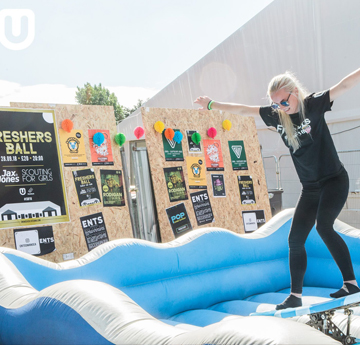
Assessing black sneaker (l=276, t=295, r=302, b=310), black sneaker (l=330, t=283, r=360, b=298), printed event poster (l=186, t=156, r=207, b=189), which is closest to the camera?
black sneaker (l=330, t=283, r=360, b=298)

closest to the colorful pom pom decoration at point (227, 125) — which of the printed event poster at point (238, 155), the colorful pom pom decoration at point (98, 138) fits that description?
the printed event poster at point (238, 155)

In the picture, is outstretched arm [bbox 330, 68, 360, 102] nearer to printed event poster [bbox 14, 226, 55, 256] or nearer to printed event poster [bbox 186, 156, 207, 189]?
printed event poster [bbox 186, 156, 207, 189]

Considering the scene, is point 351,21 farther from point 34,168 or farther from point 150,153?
point 34,168

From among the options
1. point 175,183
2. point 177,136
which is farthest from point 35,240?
point 177,136

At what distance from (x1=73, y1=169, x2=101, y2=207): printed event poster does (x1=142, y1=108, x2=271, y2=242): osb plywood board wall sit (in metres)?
0.87

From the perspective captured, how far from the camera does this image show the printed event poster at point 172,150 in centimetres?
588

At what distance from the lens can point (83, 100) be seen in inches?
1897

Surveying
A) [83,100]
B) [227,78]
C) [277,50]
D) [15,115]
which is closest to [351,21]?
[277,50]

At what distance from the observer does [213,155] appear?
640 cm

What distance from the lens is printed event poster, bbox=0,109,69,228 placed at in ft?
15.4

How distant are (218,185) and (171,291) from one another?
2.82 metres

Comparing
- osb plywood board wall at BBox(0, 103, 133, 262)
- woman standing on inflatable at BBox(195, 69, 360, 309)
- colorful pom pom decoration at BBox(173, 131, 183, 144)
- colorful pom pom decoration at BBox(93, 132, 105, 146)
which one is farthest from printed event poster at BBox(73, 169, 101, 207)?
woman standing on inflatable at BBox(195, 69, 360, 309)

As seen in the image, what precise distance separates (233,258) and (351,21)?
26.4 feet

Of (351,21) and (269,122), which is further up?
(351,21)
